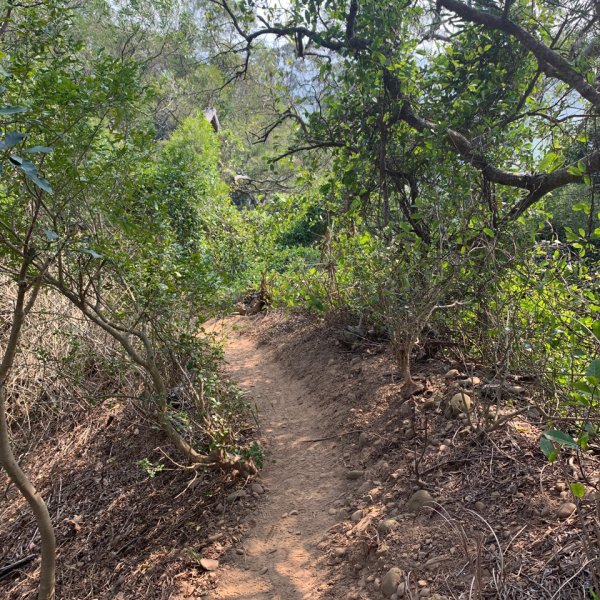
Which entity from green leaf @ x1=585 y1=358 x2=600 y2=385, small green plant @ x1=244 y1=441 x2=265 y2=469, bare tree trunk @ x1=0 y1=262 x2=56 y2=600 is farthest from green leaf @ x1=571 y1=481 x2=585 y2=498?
small green plant @ x1=244 y1=441 x2=265 y2=469

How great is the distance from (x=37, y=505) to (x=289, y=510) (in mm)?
1625

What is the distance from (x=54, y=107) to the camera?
2590mm

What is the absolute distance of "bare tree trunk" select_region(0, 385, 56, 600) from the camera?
265 cm

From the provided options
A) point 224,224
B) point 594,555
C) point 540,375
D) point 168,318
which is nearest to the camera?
point 594,555

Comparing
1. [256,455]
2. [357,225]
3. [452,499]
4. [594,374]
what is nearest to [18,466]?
[256,455]

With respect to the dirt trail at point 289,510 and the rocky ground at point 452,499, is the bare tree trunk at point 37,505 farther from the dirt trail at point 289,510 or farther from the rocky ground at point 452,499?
the rocky ground at point 452,499

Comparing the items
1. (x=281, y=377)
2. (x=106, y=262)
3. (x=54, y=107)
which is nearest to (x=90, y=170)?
(x=54, y=107)

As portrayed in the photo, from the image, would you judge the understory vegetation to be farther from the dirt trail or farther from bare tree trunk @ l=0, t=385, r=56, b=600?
the dirt trail

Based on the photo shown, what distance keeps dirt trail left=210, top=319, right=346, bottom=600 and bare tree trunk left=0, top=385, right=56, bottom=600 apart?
105 cm

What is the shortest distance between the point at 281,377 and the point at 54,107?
3909mm

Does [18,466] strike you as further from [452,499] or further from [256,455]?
[452,499]

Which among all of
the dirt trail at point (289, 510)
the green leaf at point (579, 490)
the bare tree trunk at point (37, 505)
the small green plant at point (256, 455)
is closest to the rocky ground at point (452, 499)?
the dirt trail at point (289, 510)

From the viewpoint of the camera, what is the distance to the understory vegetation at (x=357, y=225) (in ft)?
8.77

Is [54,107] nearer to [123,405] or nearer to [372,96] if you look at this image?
[372,96]
